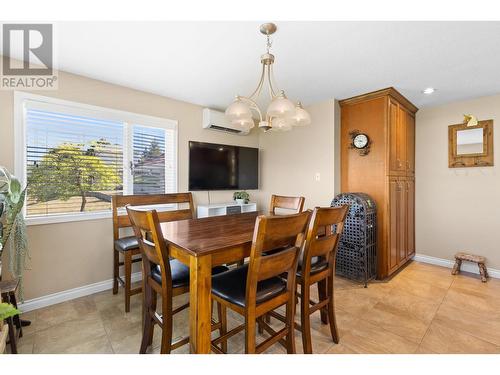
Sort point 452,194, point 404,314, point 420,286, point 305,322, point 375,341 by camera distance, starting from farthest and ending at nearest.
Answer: point 452,194
point 420,286
point 404,314
point 375,341
point 305,322

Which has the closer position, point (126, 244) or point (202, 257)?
point (202, 257)

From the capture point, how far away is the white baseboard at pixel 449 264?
2.90 m

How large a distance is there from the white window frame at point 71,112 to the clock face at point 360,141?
2.28m

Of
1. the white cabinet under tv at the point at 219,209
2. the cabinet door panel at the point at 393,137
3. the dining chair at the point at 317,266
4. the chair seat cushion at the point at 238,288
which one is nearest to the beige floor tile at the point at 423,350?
the dining chair at the point at 317,266

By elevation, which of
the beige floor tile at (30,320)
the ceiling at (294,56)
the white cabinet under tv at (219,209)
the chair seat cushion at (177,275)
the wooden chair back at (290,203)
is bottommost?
the beige floor tile at (30,320)

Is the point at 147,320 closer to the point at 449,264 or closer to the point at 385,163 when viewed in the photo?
the point at 385,163

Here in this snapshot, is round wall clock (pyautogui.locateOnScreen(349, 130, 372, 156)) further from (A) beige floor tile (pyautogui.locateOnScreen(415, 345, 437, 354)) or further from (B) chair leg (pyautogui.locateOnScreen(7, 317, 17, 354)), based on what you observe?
(B) chair leg (pyautogui.locateOnScreen(7, 317, 17, 354))

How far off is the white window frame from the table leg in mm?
1880

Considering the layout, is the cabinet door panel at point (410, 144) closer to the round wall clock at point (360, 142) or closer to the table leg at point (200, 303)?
the round wall clock at point (360, 142)

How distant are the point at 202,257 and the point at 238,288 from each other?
36 centimetres

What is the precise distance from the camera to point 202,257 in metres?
1.14

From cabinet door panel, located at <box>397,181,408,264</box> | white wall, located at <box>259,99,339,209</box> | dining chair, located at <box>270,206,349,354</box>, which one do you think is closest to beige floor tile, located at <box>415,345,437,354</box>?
dining chair, located at <box>270,206,349,354</box>

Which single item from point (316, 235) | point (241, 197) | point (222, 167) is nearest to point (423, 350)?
point (316, 235)

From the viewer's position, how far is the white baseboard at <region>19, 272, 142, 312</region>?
212 cm
